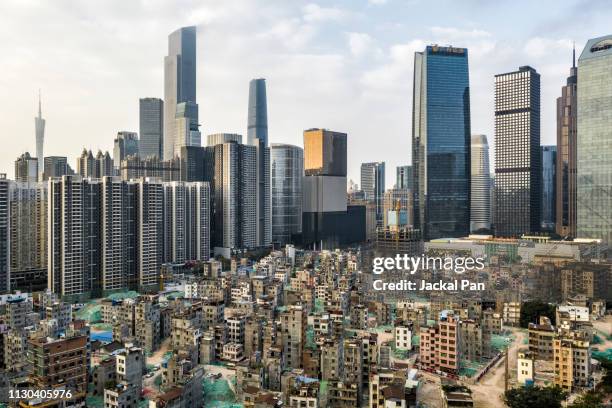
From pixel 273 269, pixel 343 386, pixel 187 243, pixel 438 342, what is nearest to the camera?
pixel 343 386

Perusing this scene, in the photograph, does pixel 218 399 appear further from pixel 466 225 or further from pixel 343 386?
pixel 466 225

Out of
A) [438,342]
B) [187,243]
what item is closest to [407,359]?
[438,342]

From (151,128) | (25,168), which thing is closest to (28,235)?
(25,168)

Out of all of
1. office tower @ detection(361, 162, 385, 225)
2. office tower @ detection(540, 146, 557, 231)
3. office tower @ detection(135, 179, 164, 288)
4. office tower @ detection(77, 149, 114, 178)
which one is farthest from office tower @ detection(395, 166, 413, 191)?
office tower @ detection(135, 179, 164, 288)

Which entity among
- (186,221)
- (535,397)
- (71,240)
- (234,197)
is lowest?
(535,397)

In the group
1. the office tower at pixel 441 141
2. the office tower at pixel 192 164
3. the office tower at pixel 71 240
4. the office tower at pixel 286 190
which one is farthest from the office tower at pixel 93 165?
the office tower at pixel 441 141

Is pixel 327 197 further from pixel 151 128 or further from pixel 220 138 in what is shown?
pixel 151 128

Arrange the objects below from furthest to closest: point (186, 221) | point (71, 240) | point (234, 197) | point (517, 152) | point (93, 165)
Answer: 1. point (517, 152)
2. point (93, 165)
3. point (234, 197)
4. point (186, 221)
5. point (71, 240)
